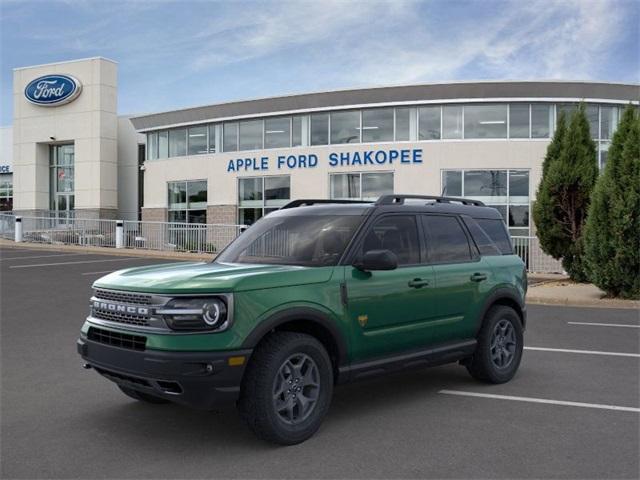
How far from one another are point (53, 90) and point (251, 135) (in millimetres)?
13974

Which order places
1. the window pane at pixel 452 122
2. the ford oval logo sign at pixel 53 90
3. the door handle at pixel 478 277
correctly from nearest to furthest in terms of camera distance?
the door handle at pixel 478 277 → the window pane at pixel 452 122 → the ford oval logo sign at pixel 53 90

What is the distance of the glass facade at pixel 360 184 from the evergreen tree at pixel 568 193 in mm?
9946

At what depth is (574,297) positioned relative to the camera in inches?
544

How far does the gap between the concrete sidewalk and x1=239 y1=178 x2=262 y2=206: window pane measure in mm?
15961

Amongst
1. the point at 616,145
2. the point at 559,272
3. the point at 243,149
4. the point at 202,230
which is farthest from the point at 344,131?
the point at 616,145

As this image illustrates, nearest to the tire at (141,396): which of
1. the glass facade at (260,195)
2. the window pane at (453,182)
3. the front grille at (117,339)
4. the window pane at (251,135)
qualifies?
the front grille at (117,339)

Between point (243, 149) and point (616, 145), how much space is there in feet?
62.4

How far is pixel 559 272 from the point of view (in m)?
20.7

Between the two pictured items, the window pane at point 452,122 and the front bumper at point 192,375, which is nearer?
the front bumper at point 192,375

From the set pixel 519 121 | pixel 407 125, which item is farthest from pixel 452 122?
pixel 519 121

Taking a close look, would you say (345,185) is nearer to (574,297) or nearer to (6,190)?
(574,297)

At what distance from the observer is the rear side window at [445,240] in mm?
6180

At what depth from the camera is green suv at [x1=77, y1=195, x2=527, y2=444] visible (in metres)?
4.49

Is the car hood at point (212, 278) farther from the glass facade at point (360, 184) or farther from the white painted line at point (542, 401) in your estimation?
the glass facade at point (360, 184)
